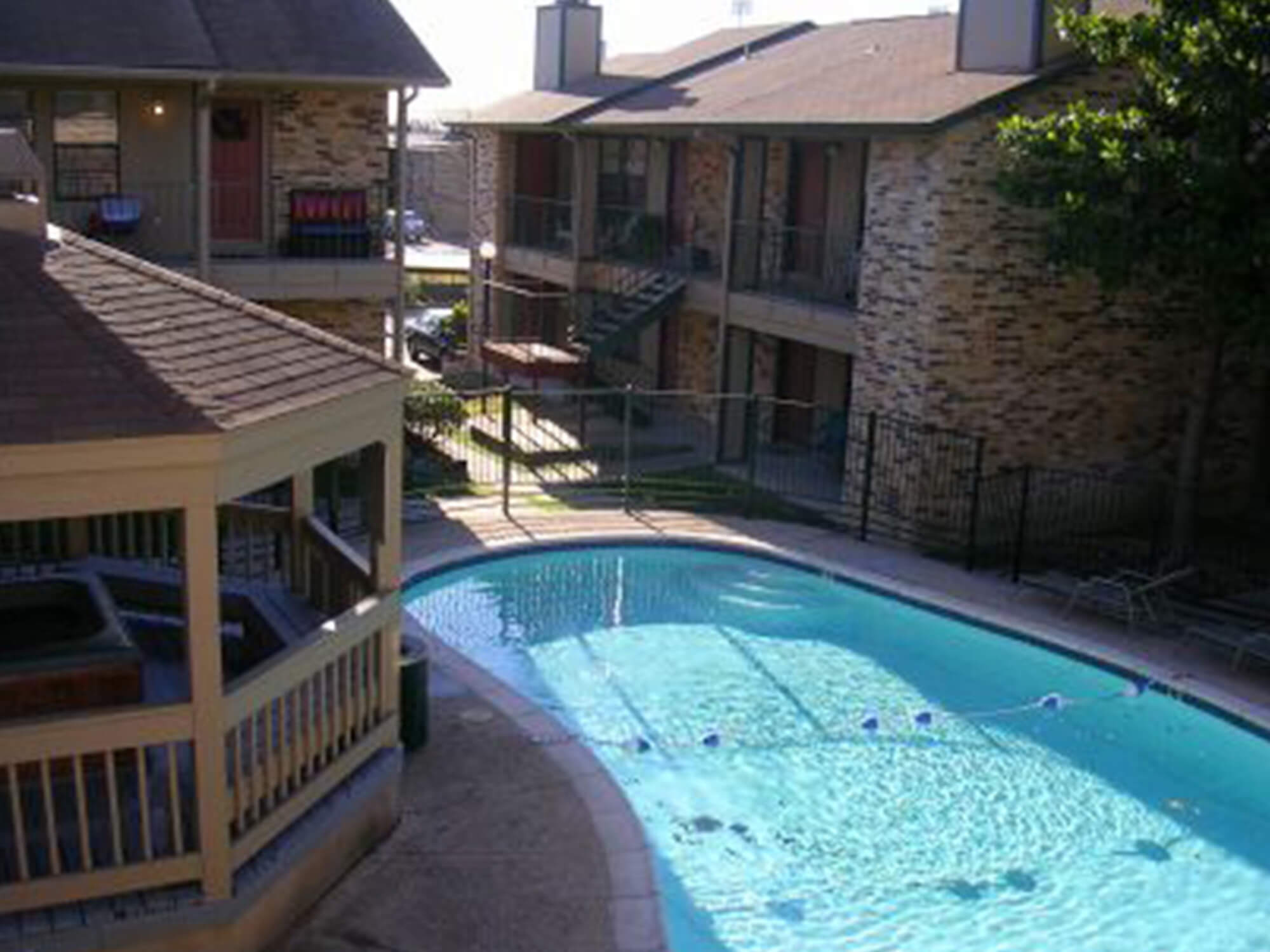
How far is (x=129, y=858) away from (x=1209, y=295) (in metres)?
13.4

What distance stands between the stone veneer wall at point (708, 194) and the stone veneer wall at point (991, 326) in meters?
7.60

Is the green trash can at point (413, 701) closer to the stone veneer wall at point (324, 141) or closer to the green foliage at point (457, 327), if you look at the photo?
the stone veneer wall at point (324, 141)

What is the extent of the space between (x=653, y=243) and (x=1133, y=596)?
48.9ft

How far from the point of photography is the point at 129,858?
27.8 feet

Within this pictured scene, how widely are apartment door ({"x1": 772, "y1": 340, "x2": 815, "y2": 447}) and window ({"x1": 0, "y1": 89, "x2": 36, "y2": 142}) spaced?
1268cm

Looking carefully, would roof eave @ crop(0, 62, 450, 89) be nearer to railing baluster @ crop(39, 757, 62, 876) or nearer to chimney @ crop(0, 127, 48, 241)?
chimney @ crop(0, 127, 48, 241)

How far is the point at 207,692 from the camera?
27.2ft

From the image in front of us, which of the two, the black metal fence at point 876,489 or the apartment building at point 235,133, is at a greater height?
the apartment building at point 235,133

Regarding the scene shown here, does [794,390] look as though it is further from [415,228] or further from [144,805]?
[415,228]

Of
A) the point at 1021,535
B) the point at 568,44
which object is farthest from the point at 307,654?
the point at 568,44

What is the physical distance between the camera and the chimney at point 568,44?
35469 mm

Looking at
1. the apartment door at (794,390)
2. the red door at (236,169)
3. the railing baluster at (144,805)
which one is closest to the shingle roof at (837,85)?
the apartment door at (794,390)

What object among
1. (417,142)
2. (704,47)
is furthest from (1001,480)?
(417,142)

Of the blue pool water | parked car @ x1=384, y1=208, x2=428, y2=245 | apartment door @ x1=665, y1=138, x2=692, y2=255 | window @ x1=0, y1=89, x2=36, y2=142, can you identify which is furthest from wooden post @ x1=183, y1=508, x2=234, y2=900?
parked car @ x1=384, y1=208, x2=428, y2=245
